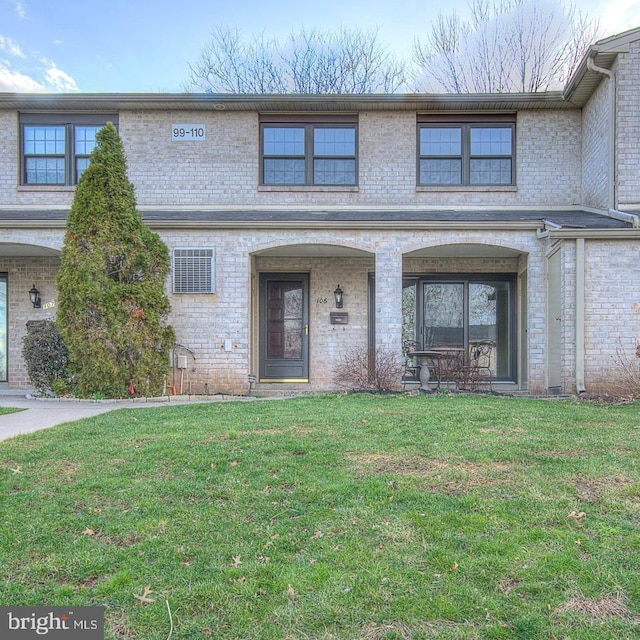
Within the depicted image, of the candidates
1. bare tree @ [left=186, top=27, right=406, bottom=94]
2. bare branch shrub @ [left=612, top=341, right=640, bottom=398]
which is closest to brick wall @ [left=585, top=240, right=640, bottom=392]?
bare branch shrub @ [left=612, top=341, right=640, bottom=398]

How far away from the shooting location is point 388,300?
916cm

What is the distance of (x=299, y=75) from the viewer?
22078 millimetres

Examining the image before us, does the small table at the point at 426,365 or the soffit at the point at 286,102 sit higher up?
the soffit at the point at 286,102

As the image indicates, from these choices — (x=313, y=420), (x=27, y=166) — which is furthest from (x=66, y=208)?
(x=313, y=420)

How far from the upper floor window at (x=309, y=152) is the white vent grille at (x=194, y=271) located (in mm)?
2688

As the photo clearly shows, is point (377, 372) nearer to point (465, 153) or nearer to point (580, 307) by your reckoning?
point (580, 307)

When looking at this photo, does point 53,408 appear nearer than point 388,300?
Yes

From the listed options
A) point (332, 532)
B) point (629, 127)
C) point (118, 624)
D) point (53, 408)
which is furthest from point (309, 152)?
point (118, 624)

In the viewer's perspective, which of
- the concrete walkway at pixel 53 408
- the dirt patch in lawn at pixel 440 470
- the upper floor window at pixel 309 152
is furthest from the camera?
the upper floor window at pixel 309 152

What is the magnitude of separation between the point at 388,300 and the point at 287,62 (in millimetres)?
17307

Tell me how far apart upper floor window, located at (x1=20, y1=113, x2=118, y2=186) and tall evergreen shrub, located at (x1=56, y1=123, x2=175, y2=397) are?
3.00 meters

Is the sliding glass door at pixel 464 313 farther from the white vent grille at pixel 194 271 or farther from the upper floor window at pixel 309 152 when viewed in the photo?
the white vent grille at pixel 194 271

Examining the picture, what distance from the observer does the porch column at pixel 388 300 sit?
9.12m

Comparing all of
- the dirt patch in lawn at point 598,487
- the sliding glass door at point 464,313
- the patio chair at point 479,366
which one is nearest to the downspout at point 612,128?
the sliding glass door at point 464,313
